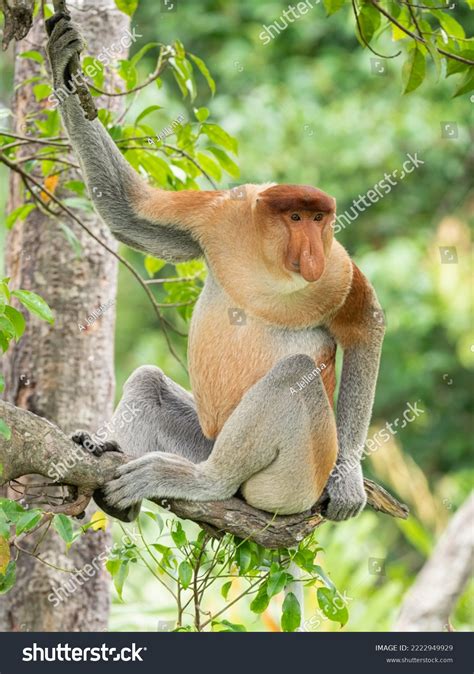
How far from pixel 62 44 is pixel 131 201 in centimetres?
57

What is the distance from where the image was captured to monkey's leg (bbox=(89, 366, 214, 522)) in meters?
3.29

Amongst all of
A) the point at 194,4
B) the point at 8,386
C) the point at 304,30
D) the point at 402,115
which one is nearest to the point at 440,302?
the point at 402,115

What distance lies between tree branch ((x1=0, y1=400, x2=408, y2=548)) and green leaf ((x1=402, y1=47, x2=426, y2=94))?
52.4 inches

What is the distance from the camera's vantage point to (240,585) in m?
5.67

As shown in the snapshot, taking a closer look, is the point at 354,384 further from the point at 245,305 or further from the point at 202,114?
the point at 202,114

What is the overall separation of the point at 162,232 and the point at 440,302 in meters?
5.76

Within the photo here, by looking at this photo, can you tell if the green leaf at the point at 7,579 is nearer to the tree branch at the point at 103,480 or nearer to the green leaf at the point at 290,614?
the tree branch at the point at 103,480

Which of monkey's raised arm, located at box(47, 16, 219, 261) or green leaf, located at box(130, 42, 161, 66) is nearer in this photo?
monkey's raised arm, located at box(47, 16, 219, 261)

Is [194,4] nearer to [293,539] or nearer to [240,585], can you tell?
[240,585]

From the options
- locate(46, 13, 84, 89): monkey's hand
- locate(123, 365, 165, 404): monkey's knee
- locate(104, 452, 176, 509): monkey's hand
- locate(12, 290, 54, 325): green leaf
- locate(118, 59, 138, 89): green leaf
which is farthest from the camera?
locate(123, 365, 165, 404): monkey's knee

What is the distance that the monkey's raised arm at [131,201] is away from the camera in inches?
114

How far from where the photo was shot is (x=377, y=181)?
8.84 meters

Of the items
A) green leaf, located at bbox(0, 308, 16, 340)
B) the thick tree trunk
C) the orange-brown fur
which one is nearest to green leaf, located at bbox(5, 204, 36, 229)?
the thick tree trunk

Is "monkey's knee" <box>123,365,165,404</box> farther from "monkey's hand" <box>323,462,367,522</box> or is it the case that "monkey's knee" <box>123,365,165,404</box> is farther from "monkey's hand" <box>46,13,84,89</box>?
"monkey's hand" <box>46,13,84,89</box>
